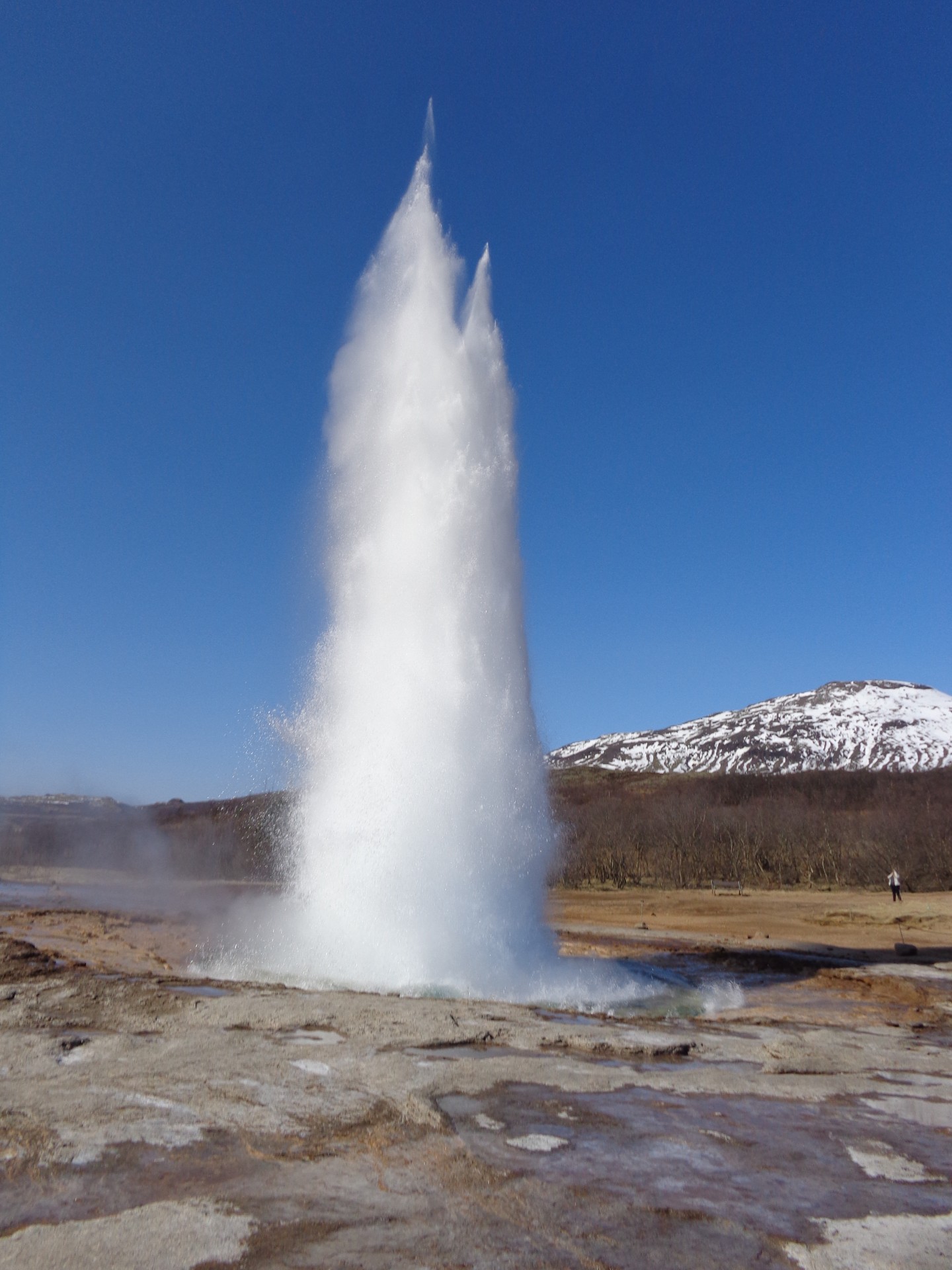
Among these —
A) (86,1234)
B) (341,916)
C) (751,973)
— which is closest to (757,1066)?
(86,1234)

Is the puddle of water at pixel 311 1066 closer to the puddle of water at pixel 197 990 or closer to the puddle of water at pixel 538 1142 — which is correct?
the puddle of water at pixel 538 1142

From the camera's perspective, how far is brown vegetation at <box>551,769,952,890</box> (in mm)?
55125

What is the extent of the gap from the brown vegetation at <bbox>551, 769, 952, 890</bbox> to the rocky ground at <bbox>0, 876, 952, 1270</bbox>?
40.3 m

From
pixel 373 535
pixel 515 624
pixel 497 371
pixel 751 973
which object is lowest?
pixel 751 973

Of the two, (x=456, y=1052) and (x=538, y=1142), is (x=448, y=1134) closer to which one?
(x=538, y=1142)

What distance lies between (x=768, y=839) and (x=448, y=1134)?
206 ft

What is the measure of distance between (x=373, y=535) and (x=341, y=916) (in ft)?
23.6

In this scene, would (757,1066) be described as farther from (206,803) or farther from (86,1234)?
(206,803)

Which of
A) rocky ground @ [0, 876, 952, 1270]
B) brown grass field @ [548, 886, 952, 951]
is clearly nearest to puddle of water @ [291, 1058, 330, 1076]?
rocky ground @ [0, 876, 952, 1270]

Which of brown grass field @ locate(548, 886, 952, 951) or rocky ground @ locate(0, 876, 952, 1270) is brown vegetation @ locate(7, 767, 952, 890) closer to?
brown grass field @ locate(548, 886, 952, 951)

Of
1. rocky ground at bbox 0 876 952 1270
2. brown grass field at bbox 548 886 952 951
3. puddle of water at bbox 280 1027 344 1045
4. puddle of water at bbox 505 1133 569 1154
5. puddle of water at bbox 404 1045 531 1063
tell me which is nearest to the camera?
rocky ground at bbox 0 876 952 1270

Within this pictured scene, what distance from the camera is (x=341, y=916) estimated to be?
14281mm

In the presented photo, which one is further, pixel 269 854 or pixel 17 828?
pixel 17 828

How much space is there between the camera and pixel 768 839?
63.8 m
